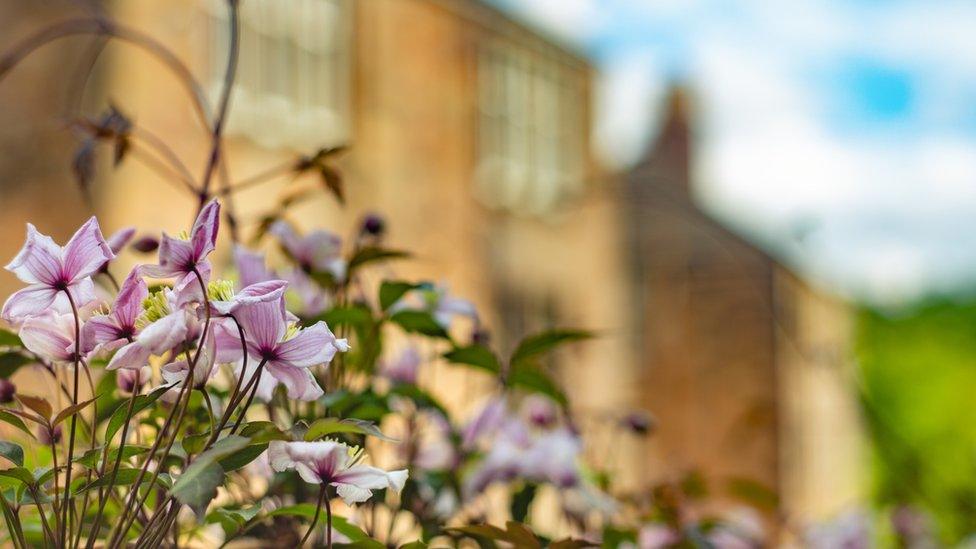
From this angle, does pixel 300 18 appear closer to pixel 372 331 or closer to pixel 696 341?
pixel 372 331

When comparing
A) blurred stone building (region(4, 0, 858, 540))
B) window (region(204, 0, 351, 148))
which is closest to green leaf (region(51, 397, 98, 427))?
blurred stone building (region(4, 0, 858, 540))

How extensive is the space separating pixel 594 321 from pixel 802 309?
6.40m

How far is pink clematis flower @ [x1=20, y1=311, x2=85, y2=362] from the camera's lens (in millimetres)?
641

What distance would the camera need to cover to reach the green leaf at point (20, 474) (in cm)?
57

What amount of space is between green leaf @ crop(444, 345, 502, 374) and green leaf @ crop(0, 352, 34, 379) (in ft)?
0.97

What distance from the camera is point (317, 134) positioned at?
7.23 metres

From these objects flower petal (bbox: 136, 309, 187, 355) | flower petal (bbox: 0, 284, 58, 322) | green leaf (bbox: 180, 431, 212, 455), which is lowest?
green leaf (bbox: 180, 431, 212, 455)

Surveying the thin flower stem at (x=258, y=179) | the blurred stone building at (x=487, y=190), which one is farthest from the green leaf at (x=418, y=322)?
the blurred stone building at (x=487, y=190)

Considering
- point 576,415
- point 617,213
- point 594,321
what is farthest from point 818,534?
point 617,213

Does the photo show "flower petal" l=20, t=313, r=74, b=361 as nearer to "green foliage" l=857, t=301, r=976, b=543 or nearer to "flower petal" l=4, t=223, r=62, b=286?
"flower petal" l=4, t=223, r=62, b=286

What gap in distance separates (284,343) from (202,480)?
97 mm

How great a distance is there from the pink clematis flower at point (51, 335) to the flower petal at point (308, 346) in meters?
0.14

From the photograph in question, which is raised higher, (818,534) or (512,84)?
(512,84)

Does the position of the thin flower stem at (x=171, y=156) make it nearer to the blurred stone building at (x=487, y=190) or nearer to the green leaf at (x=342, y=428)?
the green leaf at (x=342, y=428)
